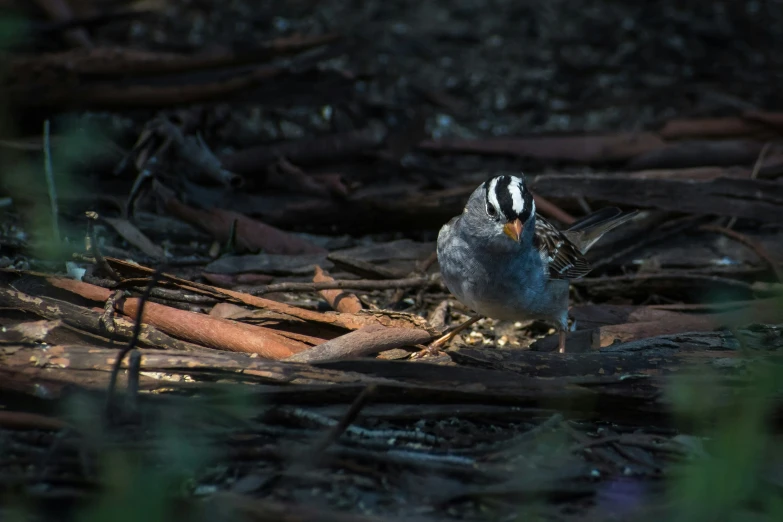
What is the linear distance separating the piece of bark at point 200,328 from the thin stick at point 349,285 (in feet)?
1.59

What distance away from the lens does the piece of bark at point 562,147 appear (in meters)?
6.17

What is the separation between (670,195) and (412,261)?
A: 67.2 inches

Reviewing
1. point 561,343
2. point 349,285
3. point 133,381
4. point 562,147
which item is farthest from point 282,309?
point 562,147

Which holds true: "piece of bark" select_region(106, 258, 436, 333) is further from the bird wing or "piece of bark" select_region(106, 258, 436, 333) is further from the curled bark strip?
the bird wing

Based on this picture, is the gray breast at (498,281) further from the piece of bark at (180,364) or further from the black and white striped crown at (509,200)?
the piece of bark at (180,364)

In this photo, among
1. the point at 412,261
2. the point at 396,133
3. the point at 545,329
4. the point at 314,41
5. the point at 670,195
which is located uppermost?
the point at 314,41

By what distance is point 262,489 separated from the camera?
2.93m

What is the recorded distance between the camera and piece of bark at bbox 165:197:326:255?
202 inches

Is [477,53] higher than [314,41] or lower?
higher

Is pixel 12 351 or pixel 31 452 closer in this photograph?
pixel 31 452

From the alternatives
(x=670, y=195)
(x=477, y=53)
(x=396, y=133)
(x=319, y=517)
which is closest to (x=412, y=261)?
(x=396, y=133)

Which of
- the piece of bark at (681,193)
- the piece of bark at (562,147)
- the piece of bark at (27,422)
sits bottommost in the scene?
the piece of bark at (27,422)

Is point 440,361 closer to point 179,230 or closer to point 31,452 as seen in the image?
point 31,452

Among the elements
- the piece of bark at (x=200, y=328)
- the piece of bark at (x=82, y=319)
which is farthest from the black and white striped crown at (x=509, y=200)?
the piece of bark at (x=82, y=319)
